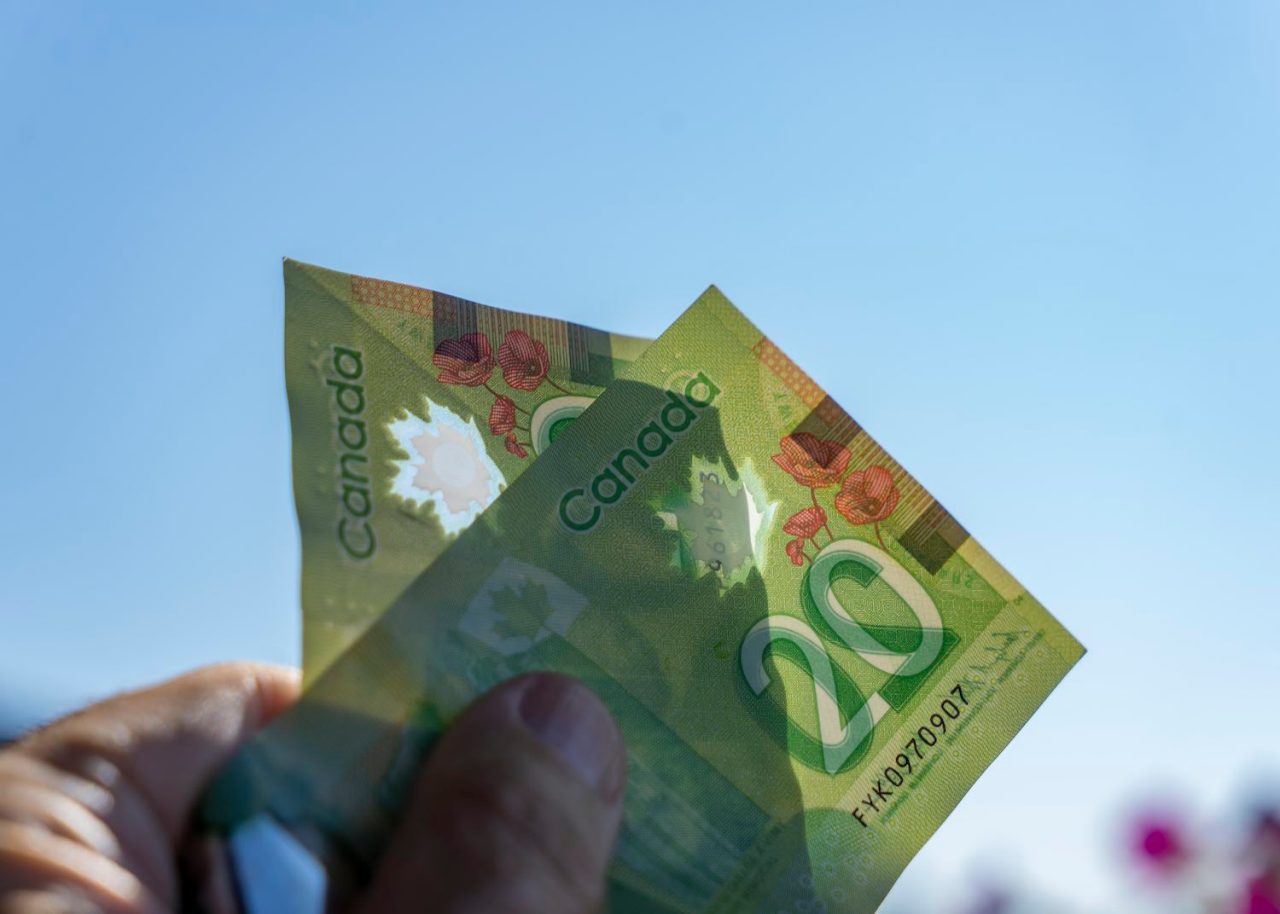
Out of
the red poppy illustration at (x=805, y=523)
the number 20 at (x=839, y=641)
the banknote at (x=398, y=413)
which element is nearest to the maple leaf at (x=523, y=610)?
the banknote at (x=398, y=413)

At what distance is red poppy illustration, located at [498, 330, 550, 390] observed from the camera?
2127 millimetres

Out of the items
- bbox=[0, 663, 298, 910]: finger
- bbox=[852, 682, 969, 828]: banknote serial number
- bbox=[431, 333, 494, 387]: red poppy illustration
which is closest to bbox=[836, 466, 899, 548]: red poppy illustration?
bbox=[852, 682, 969, 828]: banknote serial number

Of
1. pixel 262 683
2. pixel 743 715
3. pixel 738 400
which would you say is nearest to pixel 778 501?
pixel 738 400

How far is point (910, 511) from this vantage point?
2.10 m

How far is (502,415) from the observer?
2098mm

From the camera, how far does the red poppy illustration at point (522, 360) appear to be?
2.13 m

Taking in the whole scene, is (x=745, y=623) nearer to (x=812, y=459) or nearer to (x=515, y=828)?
(x=812, y=459)

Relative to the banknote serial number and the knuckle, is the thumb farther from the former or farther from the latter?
the banknote serial number

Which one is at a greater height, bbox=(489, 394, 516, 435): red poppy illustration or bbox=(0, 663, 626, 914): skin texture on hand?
bbox=(489, 394, 516, 435): red poppy illustration

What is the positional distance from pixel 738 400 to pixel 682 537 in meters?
0.29

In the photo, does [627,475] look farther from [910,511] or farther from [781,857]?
[781,857]

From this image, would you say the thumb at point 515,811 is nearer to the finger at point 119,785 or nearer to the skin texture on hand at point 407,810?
the skin texture on hand at point 407,810

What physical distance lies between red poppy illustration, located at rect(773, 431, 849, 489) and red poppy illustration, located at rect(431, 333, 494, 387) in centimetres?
60

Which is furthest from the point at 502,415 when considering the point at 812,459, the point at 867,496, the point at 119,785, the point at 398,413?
the point at 119,785
